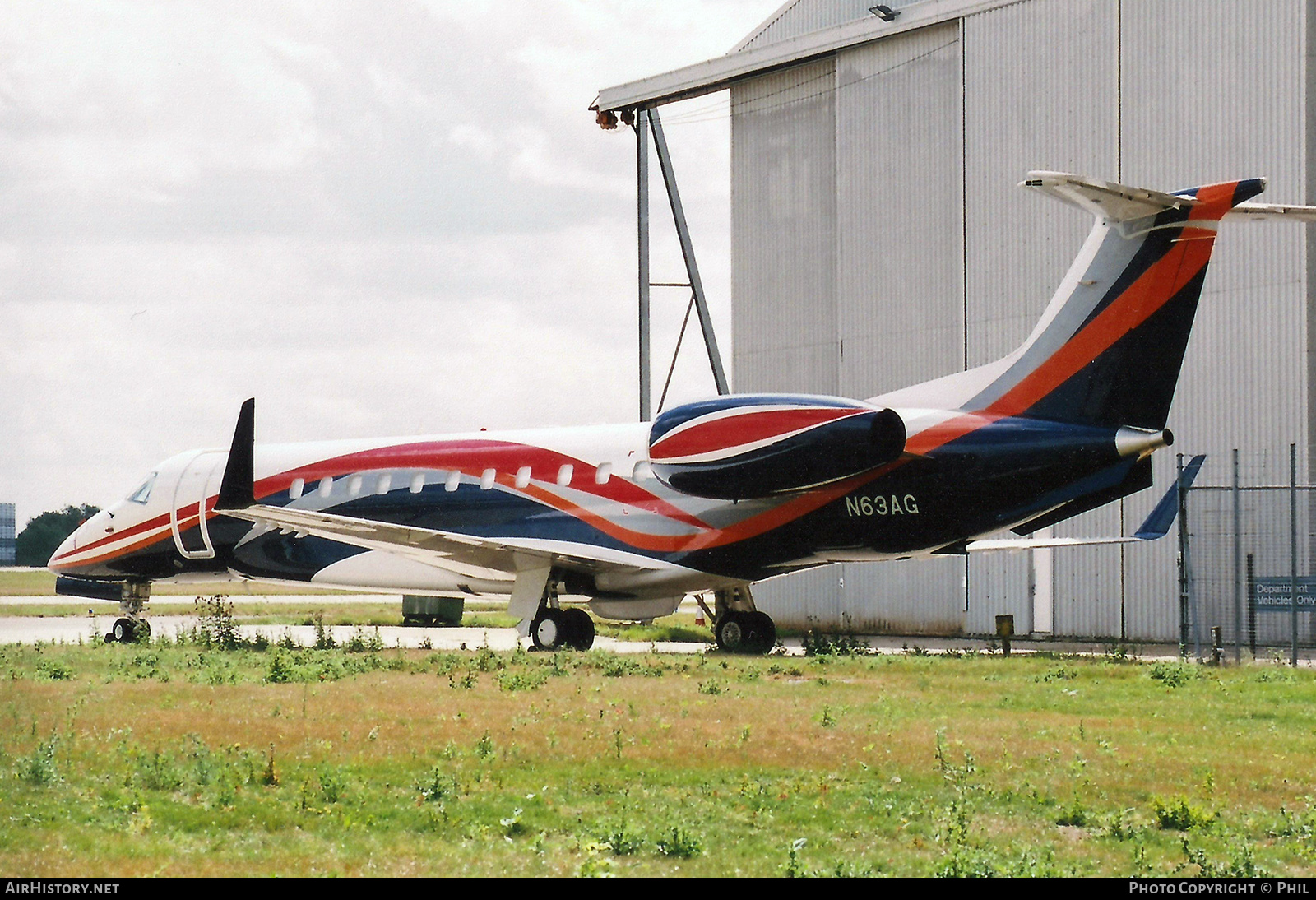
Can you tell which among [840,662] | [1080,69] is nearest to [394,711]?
[840,662]

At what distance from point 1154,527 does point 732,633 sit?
257 inches

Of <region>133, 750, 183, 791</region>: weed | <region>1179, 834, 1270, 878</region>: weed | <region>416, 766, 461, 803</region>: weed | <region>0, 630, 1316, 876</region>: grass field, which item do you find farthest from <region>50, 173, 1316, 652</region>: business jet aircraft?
<region>133, 750, 183, 791</region>: weed

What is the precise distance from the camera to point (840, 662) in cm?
1922

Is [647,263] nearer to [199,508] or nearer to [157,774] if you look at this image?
[199,508]

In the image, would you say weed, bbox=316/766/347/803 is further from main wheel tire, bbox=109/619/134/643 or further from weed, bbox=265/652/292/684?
main wheel tire, bbox=109/619/134/643

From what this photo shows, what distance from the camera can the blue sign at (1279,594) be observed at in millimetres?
20891

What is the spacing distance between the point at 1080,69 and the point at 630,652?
1402 cm

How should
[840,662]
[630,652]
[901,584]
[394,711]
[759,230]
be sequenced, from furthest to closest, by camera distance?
[759,230] < [901,584] < [630,652] < [840,662] < [394,711]

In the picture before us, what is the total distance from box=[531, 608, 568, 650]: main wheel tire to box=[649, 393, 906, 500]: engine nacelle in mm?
3159

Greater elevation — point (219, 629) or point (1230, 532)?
point (1230, 532)

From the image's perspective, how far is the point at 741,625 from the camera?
2294 centimetres

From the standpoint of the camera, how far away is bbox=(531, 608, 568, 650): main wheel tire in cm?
2211

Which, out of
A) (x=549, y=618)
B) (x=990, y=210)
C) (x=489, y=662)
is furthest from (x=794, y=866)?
(x=990, y=210)

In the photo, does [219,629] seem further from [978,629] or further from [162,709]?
[978,629]
